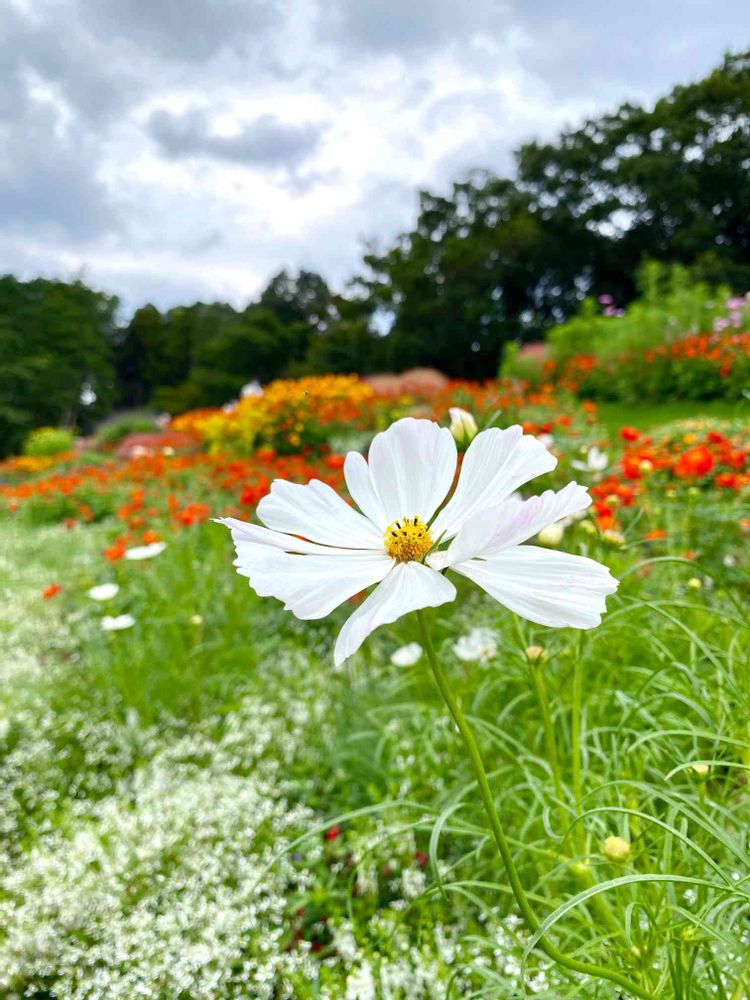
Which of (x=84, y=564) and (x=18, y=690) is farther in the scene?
(x=84, y=564)

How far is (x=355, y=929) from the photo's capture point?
1.12 m

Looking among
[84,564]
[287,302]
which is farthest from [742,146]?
[84,564]

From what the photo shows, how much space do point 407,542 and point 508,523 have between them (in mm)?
114

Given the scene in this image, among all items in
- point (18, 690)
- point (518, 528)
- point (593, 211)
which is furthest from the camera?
point (593, 211)

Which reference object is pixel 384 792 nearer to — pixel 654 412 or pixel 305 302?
pixel 654 412

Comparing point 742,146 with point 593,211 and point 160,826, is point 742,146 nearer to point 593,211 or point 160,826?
point 593,211

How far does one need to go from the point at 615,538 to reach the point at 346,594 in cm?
57

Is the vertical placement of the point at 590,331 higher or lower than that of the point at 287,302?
lower

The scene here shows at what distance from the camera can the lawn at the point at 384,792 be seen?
0.72 metres

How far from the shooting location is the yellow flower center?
49 cm

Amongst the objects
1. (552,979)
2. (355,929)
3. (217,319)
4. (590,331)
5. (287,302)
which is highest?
(217,319)

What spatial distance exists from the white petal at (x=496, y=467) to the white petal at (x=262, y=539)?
95 millimetres

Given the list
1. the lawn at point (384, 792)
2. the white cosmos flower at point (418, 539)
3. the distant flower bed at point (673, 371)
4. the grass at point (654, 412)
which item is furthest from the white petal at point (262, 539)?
the distant flower bed at point (673, 371)

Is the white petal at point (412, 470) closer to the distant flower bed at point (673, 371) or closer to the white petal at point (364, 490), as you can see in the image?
the white petal at point (364, 490)
